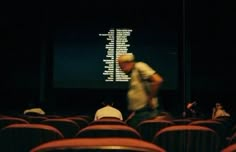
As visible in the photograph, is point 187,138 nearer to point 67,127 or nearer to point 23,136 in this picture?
point 23,136

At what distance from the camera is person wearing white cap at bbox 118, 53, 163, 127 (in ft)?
18.1

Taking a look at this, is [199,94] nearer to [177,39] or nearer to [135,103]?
[177,39]

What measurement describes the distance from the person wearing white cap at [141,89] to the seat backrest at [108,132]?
8.29ft

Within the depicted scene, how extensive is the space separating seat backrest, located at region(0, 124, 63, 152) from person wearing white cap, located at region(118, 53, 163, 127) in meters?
2.46

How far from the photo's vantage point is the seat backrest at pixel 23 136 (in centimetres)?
302

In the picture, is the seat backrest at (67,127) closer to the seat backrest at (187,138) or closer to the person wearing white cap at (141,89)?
the seat backrest at (187,138)

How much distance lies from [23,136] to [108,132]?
0.50m

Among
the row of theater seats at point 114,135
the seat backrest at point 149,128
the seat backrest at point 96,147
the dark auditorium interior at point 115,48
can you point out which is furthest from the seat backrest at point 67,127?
the dark auditorium interior at point 115,48

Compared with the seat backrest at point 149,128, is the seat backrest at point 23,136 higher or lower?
higher

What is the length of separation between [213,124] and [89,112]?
10.3 meters

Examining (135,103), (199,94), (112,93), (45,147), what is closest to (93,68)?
(112,93)

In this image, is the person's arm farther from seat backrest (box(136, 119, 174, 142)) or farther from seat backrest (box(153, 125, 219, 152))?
seat backrest (box(153, 125, 219, 152))

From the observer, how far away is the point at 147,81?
562cm

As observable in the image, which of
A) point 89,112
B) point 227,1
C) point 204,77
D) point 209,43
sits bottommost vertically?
point 89,112
